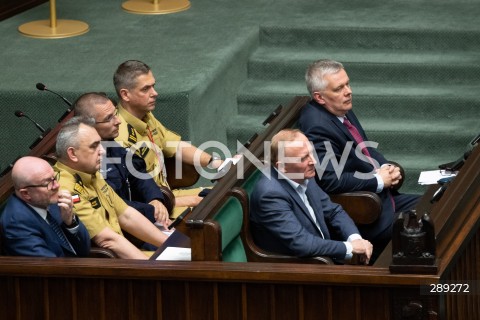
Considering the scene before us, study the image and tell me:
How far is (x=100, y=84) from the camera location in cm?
802

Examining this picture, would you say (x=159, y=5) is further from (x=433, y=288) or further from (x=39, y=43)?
(x=433, y=288)

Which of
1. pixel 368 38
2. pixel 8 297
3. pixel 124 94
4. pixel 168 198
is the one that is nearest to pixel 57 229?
pixel 8 297

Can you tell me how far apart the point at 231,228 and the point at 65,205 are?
673 mm

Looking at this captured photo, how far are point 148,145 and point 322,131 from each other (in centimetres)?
87

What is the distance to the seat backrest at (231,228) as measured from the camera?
5.46 metres

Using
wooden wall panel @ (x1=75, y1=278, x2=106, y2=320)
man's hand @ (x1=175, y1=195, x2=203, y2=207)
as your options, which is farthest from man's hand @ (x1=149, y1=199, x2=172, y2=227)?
wooden wall panel @ (x1=75, y1=278, x2=106, y2=320)

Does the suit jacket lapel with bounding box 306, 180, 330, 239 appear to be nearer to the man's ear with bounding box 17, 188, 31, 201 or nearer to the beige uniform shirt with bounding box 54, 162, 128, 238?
the beige uniform shirt with bounding box 54, 162, 128, 238

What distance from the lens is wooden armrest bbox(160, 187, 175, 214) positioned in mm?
6762

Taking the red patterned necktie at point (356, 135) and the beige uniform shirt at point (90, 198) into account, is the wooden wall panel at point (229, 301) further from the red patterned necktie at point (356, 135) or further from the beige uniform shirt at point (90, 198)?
the red patterned necktie at point (356, 135)

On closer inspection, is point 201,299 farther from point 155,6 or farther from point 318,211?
point 155,6

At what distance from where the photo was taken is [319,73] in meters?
6.69

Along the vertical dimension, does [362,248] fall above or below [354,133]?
below

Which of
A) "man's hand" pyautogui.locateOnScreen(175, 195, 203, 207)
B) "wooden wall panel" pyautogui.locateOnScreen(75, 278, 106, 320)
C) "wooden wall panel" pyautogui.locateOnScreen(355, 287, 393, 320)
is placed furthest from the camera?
"man's hand" pyautogui.locateOnScreen(175, 195, 203, 207)

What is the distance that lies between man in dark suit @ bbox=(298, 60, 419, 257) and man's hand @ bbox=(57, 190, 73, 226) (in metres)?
1.45
